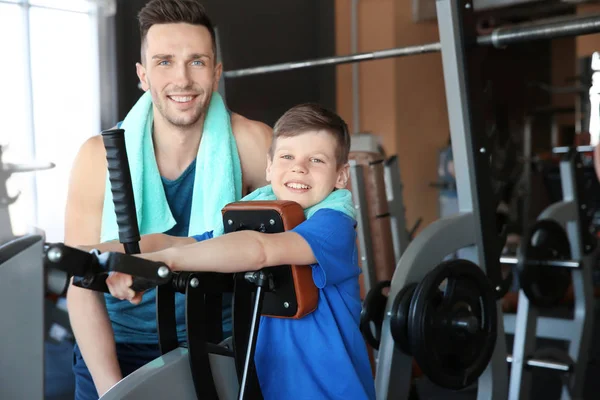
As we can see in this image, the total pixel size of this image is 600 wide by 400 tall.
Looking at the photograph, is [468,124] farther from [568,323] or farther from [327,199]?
[568,323]

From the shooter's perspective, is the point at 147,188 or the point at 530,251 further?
the point at 530,251

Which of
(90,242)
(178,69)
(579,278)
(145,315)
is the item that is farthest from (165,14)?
(579,278)

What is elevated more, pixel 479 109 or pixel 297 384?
pixel 479 109

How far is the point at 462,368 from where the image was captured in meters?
1.18

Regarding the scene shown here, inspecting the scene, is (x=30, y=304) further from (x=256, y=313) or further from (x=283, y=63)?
(x=283, y=63)

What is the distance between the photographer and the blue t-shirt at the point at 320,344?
2.69 feet

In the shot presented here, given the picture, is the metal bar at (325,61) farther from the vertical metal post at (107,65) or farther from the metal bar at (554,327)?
the metal bar at (554,327)

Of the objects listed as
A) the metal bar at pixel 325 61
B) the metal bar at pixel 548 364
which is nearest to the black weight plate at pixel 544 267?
the metal bar at pixel 548 364

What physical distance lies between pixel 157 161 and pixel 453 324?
0.65m

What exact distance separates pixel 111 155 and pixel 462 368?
81cm

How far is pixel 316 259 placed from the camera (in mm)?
772

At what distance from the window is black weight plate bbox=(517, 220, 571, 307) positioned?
1484mm

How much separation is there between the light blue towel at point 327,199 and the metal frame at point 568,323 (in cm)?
129

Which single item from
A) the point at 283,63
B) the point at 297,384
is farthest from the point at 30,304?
the point at 283,63
